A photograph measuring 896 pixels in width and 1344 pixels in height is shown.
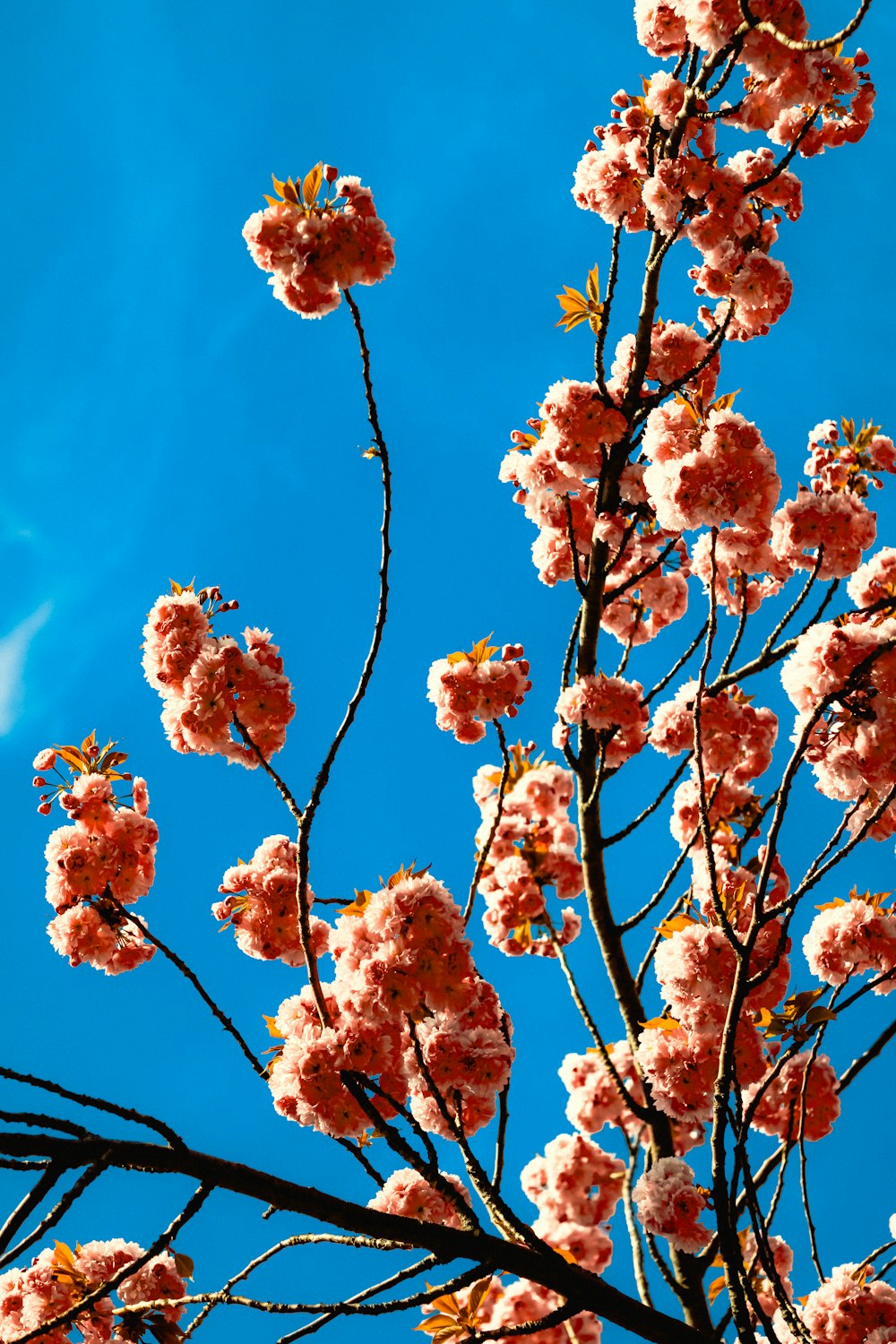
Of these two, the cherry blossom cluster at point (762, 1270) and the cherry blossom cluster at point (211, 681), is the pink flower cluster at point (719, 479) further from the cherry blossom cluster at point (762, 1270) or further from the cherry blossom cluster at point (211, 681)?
the cherry blossom cluster at point (762, 1270)

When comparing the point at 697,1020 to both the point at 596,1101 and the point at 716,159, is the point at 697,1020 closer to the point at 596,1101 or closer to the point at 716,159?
the point at 596,1101

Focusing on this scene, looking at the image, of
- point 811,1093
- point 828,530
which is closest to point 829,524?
point 828,530

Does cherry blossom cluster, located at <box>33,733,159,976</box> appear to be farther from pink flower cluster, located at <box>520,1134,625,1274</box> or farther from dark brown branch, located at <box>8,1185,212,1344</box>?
pink flower cluster, located at <box>520,1134,625,1274</box>

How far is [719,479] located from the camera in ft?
13.3

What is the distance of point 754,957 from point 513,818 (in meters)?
1.00

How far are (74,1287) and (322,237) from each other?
3.38 meters

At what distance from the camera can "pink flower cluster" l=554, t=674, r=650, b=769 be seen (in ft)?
15.0

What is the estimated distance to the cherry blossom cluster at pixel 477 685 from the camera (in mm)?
4277

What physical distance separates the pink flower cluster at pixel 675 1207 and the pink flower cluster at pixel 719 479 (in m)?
2.28

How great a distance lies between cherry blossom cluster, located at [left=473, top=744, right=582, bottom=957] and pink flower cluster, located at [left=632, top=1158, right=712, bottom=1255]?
89 centimetres

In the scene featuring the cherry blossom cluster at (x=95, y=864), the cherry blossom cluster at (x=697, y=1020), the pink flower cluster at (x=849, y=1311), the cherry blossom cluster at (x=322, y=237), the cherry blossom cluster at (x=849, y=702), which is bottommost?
the pink flower cluster at (x=849, y=1311)

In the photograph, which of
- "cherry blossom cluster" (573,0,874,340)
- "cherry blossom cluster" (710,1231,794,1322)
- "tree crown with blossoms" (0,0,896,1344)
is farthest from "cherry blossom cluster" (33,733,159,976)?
"cherry blossom cluster" (573,0,874,340)

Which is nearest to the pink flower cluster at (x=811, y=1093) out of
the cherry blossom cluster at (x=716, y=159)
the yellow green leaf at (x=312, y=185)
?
the cherry blossom cluster at (x=716, y=159)

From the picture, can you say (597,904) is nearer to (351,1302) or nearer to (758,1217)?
(758,1217)
